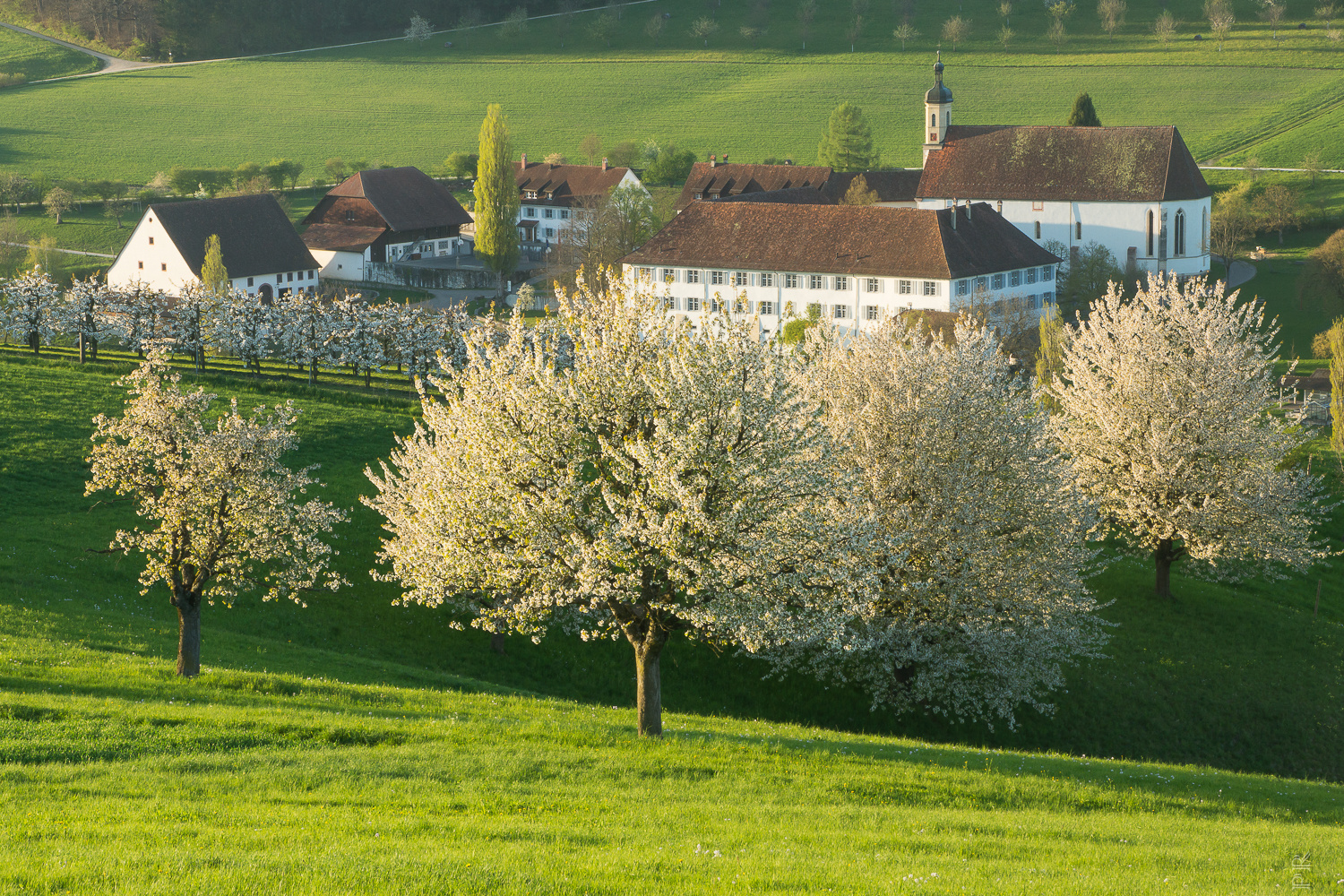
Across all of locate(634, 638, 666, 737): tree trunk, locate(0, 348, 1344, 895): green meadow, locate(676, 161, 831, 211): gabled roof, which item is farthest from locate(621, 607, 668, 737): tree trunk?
locate(676, 161, 831, 211): gabled roof

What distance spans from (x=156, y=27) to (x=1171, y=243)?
157023 millimetres

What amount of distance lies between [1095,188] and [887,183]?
23.3 meters

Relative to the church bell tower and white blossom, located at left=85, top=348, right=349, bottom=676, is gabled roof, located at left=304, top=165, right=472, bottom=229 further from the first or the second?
white blossom, located at left=85, top=348, right=349, bottom=676

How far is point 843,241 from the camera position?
8662 cm

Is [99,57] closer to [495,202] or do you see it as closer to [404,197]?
[404,197]

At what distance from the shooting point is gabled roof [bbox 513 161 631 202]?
134 meters

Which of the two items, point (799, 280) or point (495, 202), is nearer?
point (799, 280)

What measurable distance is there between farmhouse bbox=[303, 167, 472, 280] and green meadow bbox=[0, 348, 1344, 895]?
77.6 metres

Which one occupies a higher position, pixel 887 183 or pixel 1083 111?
pixel 1083 111

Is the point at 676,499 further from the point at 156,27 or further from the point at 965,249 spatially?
the point at 156,27

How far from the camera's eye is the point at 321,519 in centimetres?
2512

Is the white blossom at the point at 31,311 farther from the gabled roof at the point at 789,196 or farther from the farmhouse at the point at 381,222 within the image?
the gabled roof at the point at 789,196

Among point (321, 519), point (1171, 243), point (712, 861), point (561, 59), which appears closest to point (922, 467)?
point (321, 519)

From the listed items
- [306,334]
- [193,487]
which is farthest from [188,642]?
[306,334]
